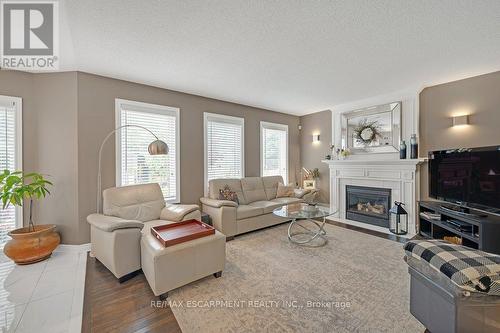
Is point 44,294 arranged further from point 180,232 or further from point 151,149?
point 151,149

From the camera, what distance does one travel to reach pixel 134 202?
313 cm

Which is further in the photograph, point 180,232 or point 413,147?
point 413,147

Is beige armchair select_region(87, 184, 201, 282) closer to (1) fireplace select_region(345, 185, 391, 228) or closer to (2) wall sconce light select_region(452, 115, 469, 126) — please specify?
(1) fireplace select_region(345, 185, 391, 228)

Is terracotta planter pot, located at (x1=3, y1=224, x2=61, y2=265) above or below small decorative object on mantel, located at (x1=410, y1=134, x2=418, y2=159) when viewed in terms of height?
below

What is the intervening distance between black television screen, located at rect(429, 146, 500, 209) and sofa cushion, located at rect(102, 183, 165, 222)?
4106mm

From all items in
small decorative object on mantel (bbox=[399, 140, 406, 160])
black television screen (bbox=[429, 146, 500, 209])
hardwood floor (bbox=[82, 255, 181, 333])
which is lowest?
hardwood floor (bbox=[82, 255, 181, 333])

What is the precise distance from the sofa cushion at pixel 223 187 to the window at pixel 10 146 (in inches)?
109

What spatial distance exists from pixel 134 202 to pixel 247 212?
1826 millimetres

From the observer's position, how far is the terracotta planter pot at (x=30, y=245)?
2588 mm

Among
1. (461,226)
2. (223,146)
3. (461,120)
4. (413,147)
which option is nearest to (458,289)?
(461,226)

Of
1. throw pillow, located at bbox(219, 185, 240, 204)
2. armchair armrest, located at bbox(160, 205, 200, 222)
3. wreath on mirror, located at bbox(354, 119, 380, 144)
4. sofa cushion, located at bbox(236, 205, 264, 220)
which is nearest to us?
armchair armrest, located at bbox(160, 205, 200, 222)

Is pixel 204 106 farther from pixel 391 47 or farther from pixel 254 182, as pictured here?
pixel 391 47

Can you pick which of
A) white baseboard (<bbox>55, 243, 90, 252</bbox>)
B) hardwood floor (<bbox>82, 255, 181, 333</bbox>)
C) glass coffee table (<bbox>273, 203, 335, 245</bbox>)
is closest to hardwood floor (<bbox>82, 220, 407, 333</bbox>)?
hardwood floor (<bbox>82, 255, 181, 333</bbox>)

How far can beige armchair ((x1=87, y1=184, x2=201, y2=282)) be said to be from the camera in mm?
2322
